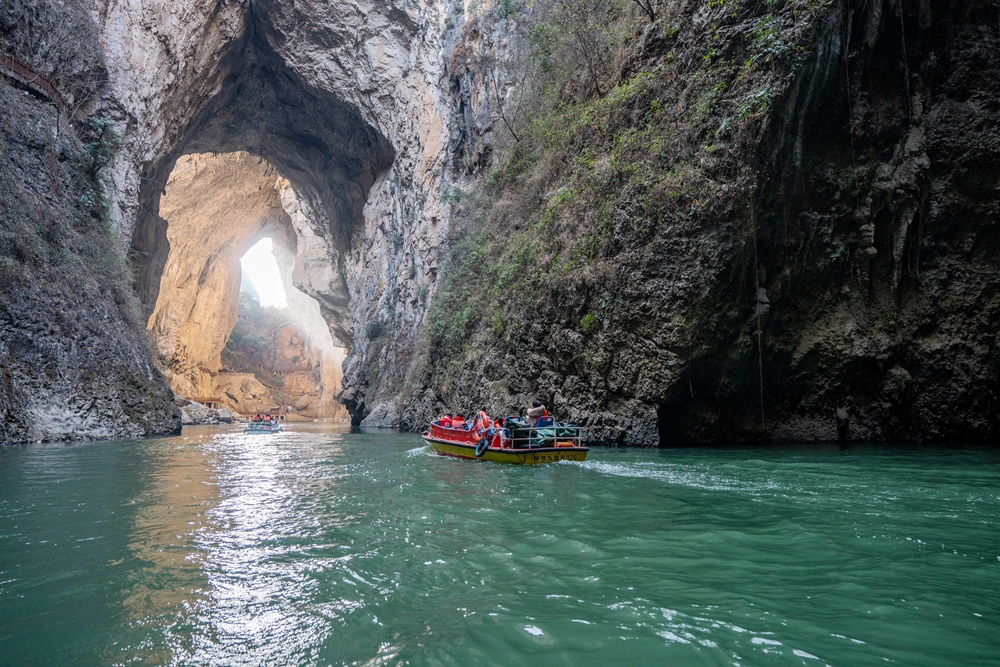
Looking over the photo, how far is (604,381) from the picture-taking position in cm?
1181

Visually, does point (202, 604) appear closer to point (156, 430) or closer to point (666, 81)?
point (666, 81)

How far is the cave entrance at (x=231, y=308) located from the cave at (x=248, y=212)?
0.10 metres

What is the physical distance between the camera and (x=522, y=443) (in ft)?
33.1

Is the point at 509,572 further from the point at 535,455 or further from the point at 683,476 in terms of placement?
the point at 535,455

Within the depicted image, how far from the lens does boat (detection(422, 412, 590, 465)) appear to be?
9.53 metres

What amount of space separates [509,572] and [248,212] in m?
44.5

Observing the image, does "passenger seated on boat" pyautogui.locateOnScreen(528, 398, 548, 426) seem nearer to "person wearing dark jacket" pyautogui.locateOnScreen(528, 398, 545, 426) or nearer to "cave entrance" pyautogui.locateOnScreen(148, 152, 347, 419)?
"person wearing dark jacket" pyautogui.locateOnScreen(528, 398, 545, 426)

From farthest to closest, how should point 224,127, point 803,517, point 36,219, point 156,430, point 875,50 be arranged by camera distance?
point 224,127
point 156,430
point 36,219
point 875,50
point 803,517

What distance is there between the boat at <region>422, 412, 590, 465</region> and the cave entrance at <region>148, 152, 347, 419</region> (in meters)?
23.2

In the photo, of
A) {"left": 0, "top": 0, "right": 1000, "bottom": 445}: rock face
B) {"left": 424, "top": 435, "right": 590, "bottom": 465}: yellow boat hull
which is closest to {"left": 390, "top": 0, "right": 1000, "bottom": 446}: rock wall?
{"left": 0, "top": 0, "right": 1000, "bottom": 445}: rock face

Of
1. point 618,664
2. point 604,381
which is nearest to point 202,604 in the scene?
point 618,664

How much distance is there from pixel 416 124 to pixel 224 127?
1058cm

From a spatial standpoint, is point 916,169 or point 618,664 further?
point 916,169

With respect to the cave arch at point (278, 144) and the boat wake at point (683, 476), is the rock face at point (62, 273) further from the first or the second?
the boat wake at point (683, 476)
